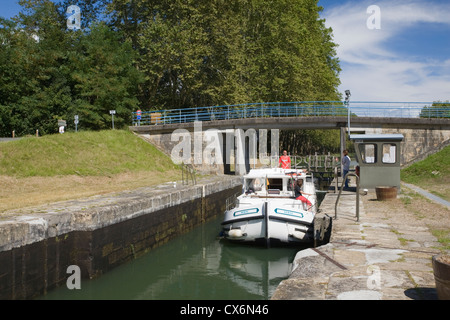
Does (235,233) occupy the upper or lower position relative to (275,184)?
lower

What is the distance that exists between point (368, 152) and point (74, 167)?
14.0 m

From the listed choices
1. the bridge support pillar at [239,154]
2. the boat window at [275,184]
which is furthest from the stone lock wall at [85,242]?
the bridge support pillar at [239,154]

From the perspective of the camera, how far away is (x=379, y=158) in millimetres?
16953

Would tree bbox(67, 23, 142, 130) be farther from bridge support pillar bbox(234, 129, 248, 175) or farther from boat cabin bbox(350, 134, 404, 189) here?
boat cabin bbox(350, 134, 404, 189)

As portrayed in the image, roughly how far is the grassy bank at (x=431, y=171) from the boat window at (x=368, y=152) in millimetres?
8228

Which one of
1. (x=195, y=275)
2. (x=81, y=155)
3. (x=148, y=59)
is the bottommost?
(x=195, y=275)

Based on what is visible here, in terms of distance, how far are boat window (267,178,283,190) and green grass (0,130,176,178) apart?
408 inches

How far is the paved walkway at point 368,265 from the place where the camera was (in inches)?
223

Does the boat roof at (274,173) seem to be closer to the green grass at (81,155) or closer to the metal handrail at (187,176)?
the metal handrail at (187,176)

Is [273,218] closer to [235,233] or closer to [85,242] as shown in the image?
[235,233]

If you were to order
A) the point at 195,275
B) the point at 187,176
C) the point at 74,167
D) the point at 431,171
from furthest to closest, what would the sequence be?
the point at 431,171 → the point at 187,176 → the point at 74,167 → the point at 195,275

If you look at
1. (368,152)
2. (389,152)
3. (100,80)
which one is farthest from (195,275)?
(100,80)
